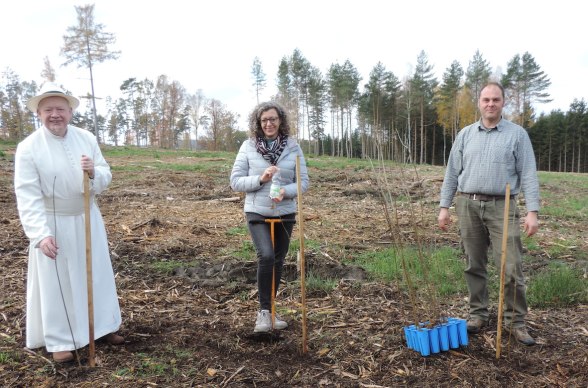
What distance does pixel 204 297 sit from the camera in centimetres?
446

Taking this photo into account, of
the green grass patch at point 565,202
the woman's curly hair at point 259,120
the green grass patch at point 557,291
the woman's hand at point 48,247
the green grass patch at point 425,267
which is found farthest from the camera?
the green grass patch at point 565,202

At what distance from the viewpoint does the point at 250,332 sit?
141 inches

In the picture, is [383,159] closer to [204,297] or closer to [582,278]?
[204,297]

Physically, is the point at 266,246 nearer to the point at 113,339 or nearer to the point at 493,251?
the point at 113,339

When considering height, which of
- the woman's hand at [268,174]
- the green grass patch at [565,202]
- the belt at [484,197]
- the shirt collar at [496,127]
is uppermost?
the shirt collar at [496,127]

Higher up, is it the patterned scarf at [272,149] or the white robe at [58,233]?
the patterned scarf at [272,149]

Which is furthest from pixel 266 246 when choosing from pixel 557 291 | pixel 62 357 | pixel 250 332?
pixel 557 291

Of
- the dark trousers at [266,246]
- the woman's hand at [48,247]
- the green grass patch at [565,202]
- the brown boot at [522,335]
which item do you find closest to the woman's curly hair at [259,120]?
the dark trousers at [266,246]

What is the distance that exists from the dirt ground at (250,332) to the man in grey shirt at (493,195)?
0.85ft

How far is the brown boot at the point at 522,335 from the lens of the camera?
130 inches

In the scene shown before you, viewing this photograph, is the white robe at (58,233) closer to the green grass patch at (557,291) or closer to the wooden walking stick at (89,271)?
the wooden walking stick at (89,271)

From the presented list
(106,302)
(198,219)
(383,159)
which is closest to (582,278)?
(383,159)

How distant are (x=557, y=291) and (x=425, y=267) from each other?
4.21 feet

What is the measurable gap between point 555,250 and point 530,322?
2.90 metres
